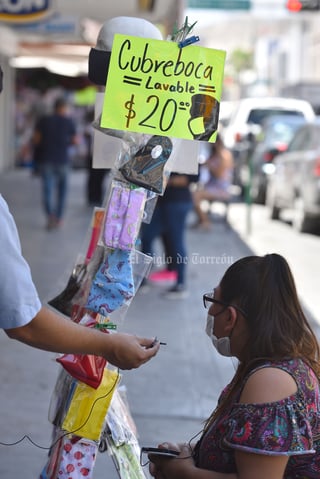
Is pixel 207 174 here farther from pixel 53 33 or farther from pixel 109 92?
pixel 109 92

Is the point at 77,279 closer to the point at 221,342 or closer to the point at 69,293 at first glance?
the point at 69,293

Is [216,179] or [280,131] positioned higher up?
[280,131]

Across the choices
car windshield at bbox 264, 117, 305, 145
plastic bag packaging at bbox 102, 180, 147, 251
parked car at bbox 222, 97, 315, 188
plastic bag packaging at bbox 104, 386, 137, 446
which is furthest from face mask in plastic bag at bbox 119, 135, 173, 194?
parked car at bbox 222, 97, 315, 188

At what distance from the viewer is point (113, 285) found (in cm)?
338

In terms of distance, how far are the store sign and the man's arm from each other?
290 inches

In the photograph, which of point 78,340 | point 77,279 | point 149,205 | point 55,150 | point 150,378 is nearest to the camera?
point 78,340

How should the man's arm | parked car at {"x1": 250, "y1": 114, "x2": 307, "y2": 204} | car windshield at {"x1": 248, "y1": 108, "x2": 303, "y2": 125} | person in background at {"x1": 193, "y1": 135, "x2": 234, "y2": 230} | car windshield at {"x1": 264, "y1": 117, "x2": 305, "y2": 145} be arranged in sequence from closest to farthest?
the man's arm → person in background at {"x1": 193, "y1": 135, "x2": 234, "y2": 230} → parked car at {"x1": 250, "y1": 114, "x2": 307, "y2": 204} → car windshield at {"x1": 264, "y1": 117, "x2": 305, "y2": 145} → car windshield at {"x1": 248, "y1": 108, "x2": 303, "y2": 125}

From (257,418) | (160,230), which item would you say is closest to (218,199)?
(160,230)

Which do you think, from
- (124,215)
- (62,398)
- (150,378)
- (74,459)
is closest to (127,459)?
(74,459)

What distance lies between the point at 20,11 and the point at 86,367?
723 cm

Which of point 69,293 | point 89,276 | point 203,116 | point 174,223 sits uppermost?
point 203,116

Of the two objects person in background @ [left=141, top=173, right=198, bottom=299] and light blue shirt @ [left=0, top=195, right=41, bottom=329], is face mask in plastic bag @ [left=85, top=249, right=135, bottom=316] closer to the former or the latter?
light blue shirt @ [left=0, top=195, right=41, bottom=329]

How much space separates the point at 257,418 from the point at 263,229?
1269cm

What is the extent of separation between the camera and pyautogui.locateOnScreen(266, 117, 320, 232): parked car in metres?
13.6
